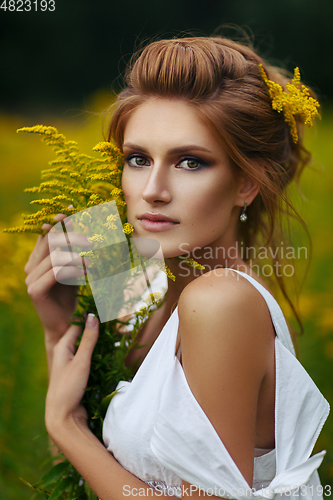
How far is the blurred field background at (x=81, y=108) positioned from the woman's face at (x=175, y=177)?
2.91 feet

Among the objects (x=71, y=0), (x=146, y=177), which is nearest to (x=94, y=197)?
(x=146, y=177)

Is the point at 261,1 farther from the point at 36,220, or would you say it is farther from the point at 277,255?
the point at 36,220

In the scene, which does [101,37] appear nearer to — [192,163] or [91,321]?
[192,163]

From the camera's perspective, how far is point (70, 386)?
1.15 m

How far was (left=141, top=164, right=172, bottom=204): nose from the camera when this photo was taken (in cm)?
103

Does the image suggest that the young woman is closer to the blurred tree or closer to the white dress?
the white dress

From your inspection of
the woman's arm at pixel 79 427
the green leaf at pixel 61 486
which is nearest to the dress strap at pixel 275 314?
the woman's arm at pixel 79 427

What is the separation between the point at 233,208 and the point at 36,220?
652 millimetres

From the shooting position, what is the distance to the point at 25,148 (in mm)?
4594

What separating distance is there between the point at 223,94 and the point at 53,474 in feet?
4.26

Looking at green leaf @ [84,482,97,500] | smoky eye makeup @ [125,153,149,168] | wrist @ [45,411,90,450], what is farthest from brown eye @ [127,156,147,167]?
green leaf @ [84,482,97,500]

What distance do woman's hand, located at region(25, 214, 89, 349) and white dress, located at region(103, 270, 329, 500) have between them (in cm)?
37

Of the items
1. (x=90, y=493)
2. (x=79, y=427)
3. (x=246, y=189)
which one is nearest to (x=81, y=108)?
(x=246, y=189)

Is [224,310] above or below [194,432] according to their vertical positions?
above
